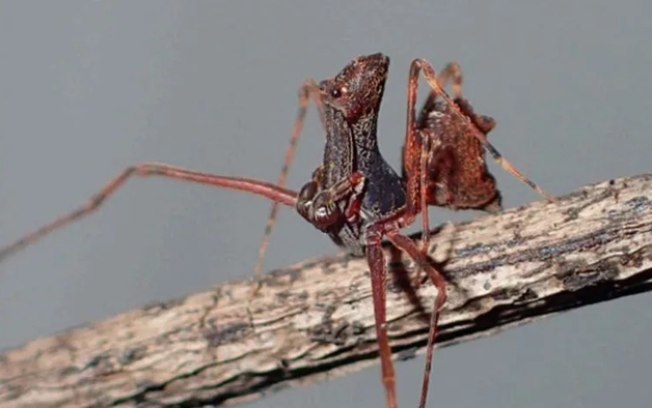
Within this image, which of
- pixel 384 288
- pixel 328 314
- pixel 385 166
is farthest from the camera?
pixel 385 166

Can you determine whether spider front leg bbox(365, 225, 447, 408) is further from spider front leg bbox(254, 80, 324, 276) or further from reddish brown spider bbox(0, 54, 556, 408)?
spider front leg bbox(254, 80, 324, 276)

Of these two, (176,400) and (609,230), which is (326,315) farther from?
(609,230)

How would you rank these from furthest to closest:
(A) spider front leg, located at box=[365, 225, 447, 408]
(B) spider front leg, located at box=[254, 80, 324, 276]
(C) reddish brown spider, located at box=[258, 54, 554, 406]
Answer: (B) spider front leg, located at box=[254, 80, 324, 276] → (C) reddish brown spider, located at box=[258, 54, 554, 406] → (A) spider front leg, located at box=[365, 225, 447, 408]

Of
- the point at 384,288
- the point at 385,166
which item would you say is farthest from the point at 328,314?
the point at 385,166

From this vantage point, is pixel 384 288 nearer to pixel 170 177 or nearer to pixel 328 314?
pixel 328 314

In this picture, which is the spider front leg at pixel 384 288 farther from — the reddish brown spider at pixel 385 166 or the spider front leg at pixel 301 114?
the spider front leg at pixel 301 114

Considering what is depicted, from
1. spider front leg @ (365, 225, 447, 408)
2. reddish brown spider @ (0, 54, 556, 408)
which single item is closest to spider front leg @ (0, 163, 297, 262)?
reddish brown spider @ (0, 54, 556, 408)
